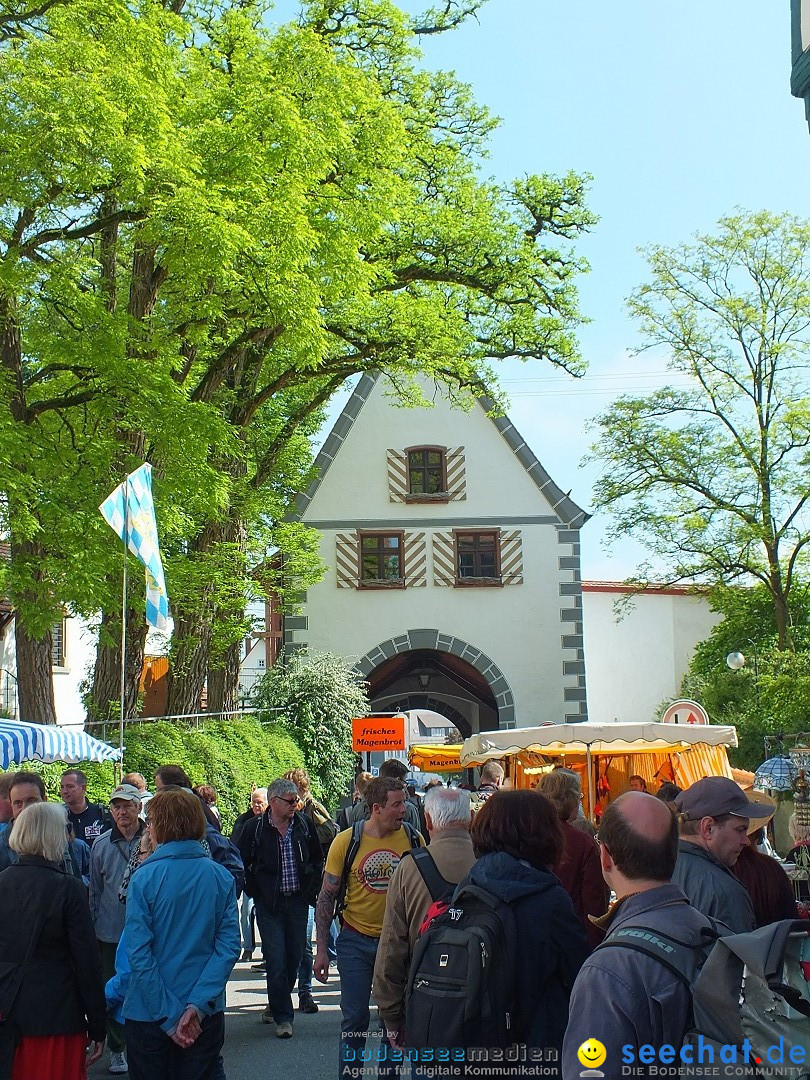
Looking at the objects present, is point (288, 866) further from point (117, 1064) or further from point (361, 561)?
point (361, 561)

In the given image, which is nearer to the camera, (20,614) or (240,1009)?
(240,1009)

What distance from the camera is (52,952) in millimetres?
5422

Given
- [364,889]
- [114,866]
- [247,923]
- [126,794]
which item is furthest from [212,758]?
[364,889]

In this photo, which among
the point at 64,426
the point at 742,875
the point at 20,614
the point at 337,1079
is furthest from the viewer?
the point at 64,426

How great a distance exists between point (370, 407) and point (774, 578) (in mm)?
10986

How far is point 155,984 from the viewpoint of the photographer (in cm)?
520

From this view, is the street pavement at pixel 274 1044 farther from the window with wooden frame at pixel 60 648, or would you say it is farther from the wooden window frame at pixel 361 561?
the window with wooden frame at pixel 60 648

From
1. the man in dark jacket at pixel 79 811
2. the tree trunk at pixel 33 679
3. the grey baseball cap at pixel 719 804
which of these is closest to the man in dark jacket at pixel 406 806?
the man in dark jacket at pixel 79 811

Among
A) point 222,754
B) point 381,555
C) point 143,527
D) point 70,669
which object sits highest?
point 381,555

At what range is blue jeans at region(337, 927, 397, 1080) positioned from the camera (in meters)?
6.27

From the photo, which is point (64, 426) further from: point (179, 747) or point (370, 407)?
point (370, 407)

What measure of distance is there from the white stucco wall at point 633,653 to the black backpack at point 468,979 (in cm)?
3694

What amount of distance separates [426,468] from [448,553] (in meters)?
2.27

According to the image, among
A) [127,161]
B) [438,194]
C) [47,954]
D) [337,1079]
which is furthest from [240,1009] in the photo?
[438,194]
